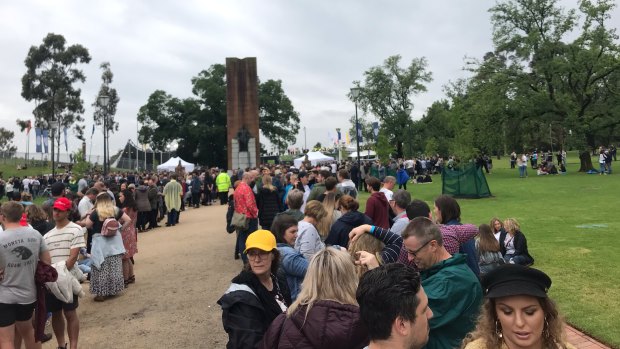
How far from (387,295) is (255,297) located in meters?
1.15

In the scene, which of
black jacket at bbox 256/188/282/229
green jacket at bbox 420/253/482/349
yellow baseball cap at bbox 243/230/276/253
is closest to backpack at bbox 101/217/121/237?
black jacket at bbox 256/188/282/229

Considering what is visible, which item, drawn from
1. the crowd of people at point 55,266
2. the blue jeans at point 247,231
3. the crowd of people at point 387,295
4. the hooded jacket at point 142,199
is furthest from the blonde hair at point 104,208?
the hooded jacket at point 142,199

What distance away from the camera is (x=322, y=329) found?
2.30 metres

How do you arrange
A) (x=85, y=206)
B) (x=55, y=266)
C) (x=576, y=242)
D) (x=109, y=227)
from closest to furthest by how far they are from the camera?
(x=55, y=266) < (x=109, y=227) < (x=85, y=206) < (x=576, y=242)

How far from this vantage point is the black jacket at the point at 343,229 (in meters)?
4.89

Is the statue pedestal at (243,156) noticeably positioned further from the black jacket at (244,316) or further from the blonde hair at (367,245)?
the black jacket at (244,316)

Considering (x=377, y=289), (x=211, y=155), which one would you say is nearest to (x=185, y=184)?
(x=377, y=289)

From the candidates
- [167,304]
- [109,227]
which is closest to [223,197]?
[109,227]

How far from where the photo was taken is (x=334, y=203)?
601 centimetres

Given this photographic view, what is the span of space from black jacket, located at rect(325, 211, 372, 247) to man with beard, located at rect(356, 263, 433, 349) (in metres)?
2.89

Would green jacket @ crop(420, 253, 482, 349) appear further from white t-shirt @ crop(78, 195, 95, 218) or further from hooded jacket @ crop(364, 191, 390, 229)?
white t-shirt @ crop(78, 195, 95, 218)

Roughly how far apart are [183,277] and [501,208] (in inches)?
461

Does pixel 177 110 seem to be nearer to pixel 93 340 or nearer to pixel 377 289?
pixel 93 340

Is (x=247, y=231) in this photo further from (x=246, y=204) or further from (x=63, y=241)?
(x=63, y=241)
